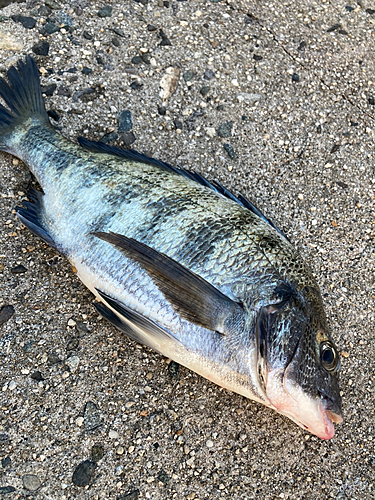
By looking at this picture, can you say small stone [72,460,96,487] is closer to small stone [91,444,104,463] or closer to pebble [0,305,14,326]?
small stone [91,444,104,463]

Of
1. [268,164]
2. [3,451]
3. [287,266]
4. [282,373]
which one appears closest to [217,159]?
[268,164]

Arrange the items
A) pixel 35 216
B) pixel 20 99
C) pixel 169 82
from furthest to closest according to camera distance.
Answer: pixel 169 82 < pixel 20 99 < pixel 35 216

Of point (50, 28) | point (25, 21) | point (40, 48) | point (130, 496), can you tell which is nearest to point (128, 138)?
point (40, 48)

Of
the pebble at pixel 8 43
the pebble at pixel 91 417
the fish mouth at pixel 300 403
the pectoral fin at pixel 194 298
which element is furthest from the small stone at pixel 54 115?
the fish mouth at pixel 300 403

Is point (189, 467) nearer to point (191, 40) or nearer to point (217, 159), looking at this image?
point (217, 159)

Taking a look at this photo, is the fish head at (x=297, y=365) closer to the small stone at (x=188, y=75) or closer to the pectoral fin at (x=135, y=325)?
the pectoral fin at (x=135, y=325)

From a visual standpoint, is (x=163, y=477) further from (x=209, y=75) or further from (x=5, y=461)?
(x=209, y=75)
